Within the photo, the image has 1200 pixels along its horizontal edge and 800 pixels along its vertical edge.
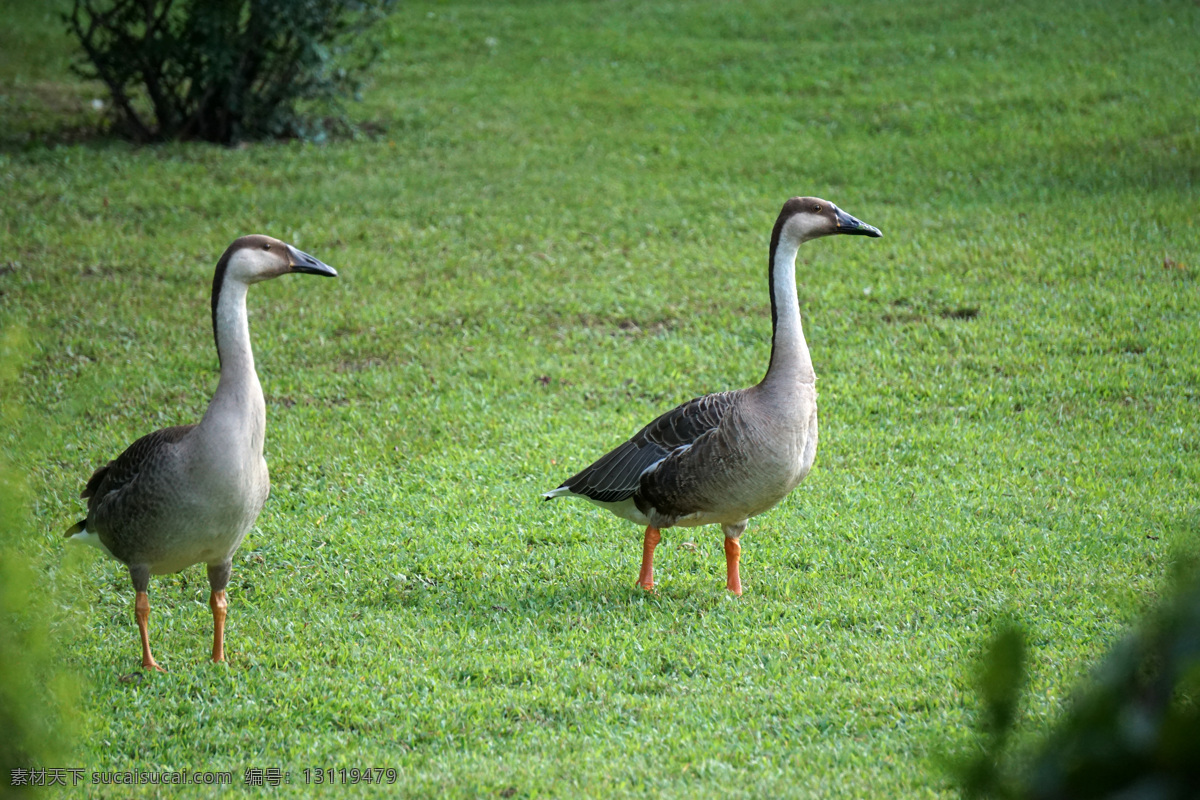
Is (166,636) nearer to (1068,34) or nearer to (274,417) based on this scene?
(274,417)

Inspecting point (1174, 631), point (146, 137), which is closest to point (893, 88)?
point (146, 137)

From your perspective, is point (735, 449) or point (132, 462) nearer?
point (132, 462)

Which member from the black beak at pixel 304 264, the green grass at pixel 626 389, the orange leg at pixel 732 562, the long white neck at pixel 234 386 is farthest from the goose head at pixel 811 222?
the long white neck at pixel 234 386

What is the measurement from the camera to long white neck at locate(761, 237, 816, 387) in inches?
220

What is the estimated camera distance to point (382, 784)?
4109 mm

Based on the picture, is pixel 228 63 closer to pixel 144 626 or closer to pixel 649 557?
pixel 144 626

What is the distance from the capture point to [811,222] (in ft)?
19.2

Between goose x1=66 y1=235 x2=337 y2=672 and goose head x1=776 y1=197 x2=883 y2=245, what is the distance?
2416 mm

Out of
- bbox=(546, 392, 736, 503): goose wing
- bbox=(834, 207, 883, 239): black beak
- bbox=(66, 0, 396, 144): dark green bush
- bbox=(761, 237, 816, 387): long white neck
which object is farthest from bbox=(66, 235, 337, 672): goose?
bbox=(66, 0, 396, 144): dark green bush

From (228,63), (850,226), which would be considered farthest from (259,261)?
(228,63)

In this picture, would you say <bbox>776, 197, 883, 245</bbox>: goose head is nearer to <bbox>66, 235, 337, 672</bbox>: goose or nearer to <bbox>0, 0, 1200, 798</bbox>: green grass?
<bbox>0, 0, 1200, 798</bbox>: green grass

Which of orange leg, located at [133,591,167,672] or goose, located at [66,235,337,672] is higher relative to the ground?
goose, located at [66,235,337,672]

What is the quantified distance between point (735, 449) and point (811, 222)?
1.34m

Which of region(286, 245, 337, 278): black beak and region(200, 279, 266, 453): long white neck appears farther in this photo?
region(286, 245, 337, 278): black beak
